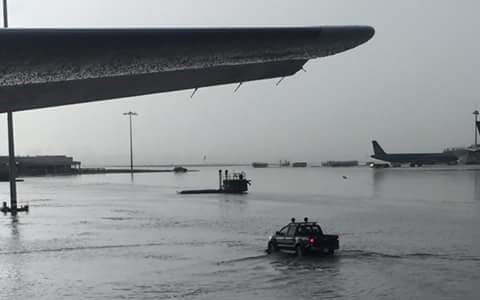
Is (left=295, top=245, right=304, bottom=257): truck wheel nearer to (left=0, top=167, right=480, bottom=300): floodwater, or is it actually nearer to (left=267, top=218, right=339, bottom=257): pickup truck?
(left=267, top=218, right=339, bottom=257): pickup truck

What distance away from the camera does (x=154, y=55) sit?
797cm

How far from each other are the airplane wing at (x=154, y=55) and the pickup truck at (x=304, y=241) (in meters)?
20.4

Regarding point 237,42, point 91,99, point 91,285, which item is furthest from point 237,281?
point 237,42

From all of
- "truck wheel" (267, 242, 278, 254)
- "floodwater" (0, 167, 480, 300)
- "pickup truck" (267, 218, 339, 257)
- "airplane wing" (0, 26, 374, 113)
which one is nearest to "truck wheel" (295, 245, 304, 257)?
"pickup truck" (267, 218, 339, 257)

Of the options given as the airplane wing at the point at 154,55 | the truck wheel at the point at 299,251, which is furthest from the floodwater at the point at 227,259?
the airplane wing at the point at 154,55

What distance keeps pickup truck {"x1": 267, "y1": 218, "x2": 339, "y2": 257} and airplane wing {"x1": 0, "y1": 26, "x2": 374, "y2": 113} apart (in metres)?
20.4

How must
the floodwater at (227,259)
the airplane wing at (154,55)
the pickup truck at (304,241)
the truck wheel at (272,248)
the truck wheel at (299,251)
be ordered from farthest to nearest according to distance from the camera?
the truck wheel at (272,248) < the truck wheel at (299,251) < the pickup truck at (304,241) < the floodwater at (227,259) < the airplane wing at (154,55)

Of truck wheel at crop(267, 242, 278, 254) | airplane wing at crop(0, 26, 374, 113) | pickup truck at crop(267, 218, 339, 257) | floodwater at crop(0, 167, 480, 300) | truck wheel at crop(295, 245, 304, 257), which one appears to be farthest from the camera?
truck wheel at crop(267, 242, 278, 254)

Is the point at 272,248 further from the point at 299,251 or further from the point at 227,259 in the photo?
the point at 227,259

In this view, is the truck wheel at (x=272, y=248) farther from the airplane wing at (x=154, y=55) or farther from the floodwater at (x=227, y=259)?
the airplane wing at (x=154, y=55)

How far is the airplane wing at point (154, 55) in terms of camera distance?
732 cm

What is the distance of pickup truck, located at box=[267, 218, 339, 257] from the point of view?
2978cm

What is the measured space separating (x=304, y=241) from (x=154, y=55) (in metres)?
22.9

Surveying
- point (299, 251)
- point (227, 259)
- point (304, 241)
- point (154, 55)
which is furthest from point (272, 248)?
point (154, 55)
